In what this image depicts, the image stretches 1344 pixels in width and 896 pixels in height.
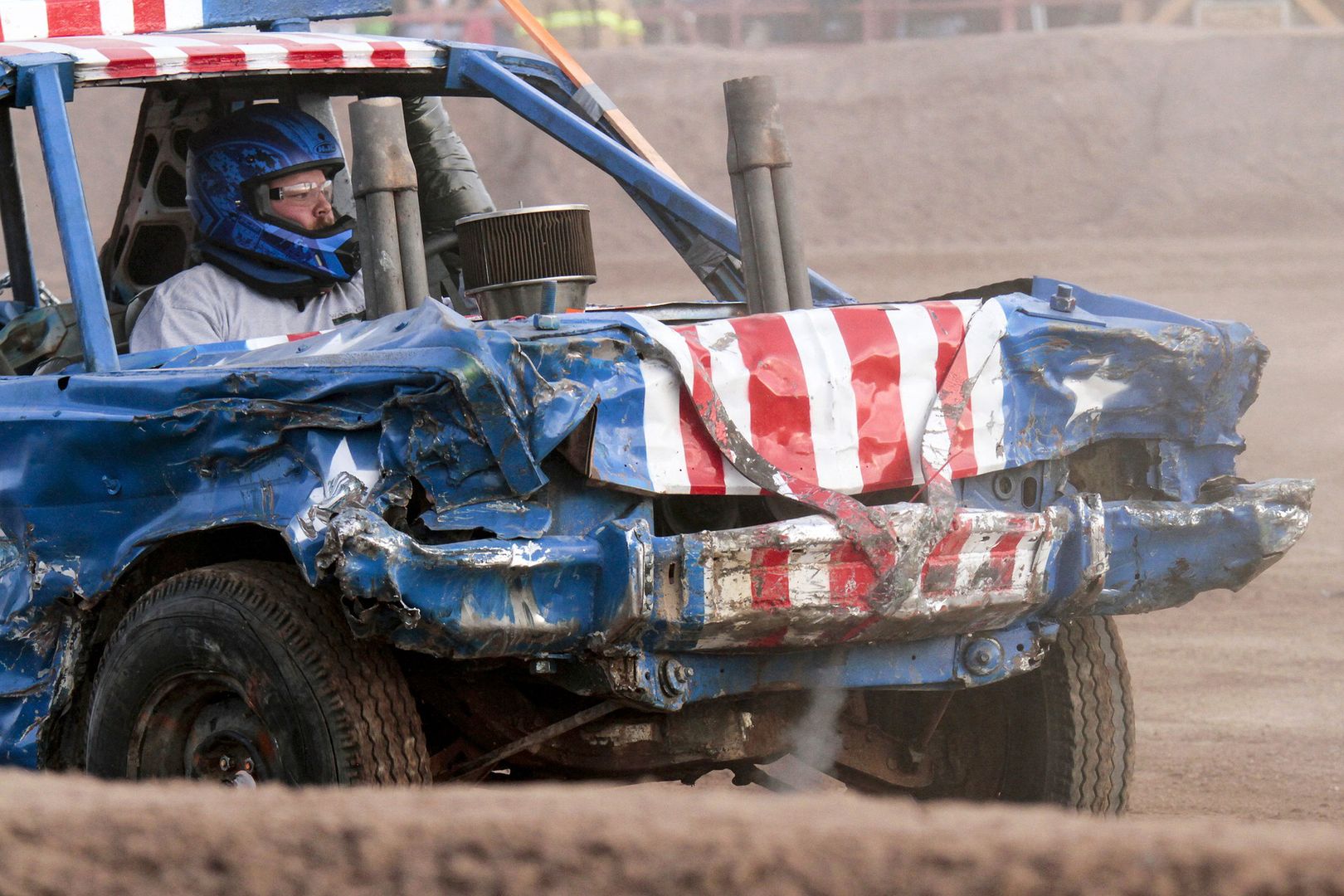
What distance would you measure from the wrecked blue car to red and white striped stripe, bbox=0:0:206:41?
1.03 metres

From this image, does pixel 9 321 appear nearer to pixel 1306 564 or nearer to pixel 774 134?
pixel 774 134

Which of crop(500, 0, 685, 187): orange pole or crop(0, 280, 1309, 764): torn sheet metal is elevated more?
crop(500, 0, 685, 187): orange pole

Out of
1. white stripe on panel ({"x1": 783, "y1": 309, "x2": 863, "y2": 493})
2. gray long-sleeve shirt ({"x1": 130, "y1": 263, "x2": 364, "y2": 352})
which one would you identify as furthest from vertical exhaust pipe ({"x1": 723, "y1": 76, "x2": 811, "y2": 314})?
gray long-sleeve shirt ({"x1": 130, "y1": 263, "x2": 364, "y2": 352})

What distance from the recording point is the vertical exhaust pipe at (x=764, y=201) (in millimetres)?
4324

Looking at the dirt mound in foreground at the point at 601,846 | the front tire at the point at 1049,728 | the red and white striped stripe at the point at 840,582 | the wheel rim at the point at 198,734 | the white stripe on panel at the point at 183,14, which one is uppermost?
Result: the white stripe on panel at the point at 183,14

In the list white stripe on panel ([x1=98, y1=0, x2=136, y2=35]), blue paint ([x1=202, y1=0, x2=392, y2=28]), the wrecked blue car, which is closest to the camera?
the wrecked blue car

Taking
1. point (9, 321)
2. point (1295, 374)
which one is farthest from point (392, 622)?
point (1295, 374)

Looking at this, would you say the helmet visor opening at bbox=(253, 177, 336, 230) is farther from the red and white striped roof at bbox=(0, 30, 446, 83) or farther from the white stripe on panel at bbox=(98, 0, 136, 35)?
the white stripe on panel at bbox=(98, 0, 136, 35)

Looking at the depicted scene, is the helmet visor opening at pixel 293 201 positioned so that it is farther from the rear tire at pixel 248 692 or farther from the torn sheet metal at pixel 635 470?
the rear tire at pixel 248 692

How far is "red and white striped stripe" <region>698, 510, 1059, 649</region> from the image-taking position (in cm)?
341

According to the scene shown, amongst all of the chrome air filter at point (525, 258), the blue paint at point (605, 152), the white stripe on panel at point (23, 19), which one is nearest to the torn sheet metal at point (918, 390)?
the chrome air filter at point (525, 258)

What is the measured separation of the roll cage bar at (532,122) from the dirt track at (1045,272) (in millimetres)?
1432

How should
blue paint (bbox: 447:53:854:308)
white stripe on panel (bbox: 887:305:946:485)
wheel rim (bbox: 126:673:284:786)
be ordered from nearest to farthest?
wheel rim (bbox: 126:673:284:786), white stripe on panel (bbox: 887:305:946:485), blue paint (bbox: 447:53:854:308)

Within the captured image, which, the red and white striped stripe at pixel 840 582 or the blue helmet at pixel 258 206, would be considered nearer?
the red and white striped stripe at pixel 840 582
